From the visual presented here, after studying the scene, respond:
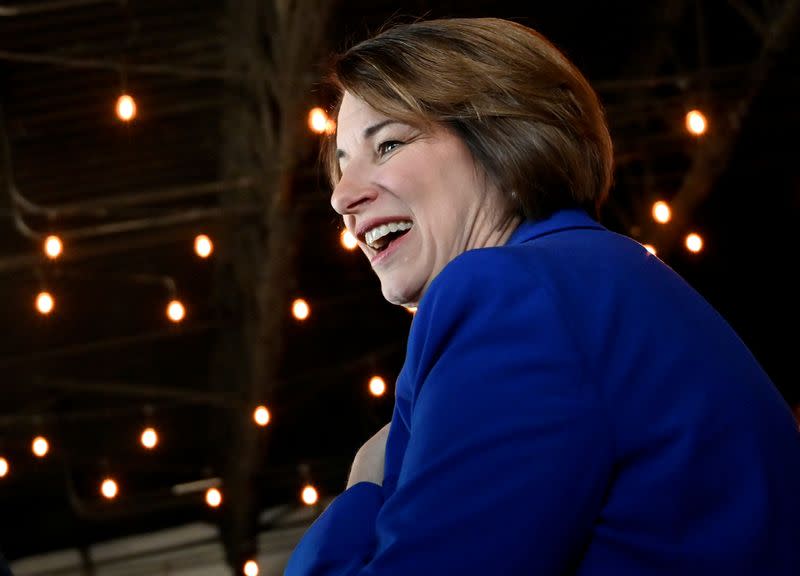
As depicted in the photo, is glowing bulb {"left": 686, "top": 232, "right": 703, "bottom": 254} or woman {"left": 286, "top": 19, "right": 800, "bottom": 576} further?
glowing bulb {"left": 686, "top": 232, "right": 703, "bottom": 254}

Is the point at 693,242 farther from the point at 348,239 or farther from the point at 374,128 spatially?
the point at 374,128

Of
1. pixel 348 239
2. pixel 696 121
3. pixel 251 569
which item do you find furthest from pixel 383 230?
pixel 251 569

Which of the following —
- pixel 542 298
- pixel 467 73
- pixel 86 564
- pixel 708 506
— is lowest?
pixel 708 506

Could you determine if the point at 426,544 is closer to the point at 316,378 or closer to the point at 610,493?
the point at 610,493

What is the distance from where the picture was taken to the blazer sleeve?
3.00ft

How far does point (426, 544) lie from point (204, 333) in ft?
35.2

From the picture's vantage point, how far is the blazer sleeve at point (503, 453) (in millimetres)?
913

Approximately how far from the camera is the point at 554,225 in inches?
48.4

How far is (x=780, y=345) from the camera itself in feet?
33.7

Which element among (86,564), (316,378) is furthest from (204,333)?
(86,564)

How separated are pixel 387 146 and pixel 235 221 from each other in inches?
315

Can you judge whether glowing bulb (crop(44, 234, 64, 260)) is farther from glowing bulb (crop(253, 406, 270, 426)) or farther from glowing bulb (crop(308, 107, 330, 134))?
glowing bulb (crop(253, 406, 270, 426))

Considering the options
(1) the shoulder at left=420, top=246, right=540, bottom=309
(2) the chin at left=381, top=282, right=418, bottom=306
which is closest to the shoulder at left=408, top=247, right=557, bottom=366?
(1) the shoulder at left=420, top=246, right=540, bottom=309

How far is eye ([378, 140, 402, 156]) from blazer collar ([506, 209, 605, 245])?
179 millimetres
